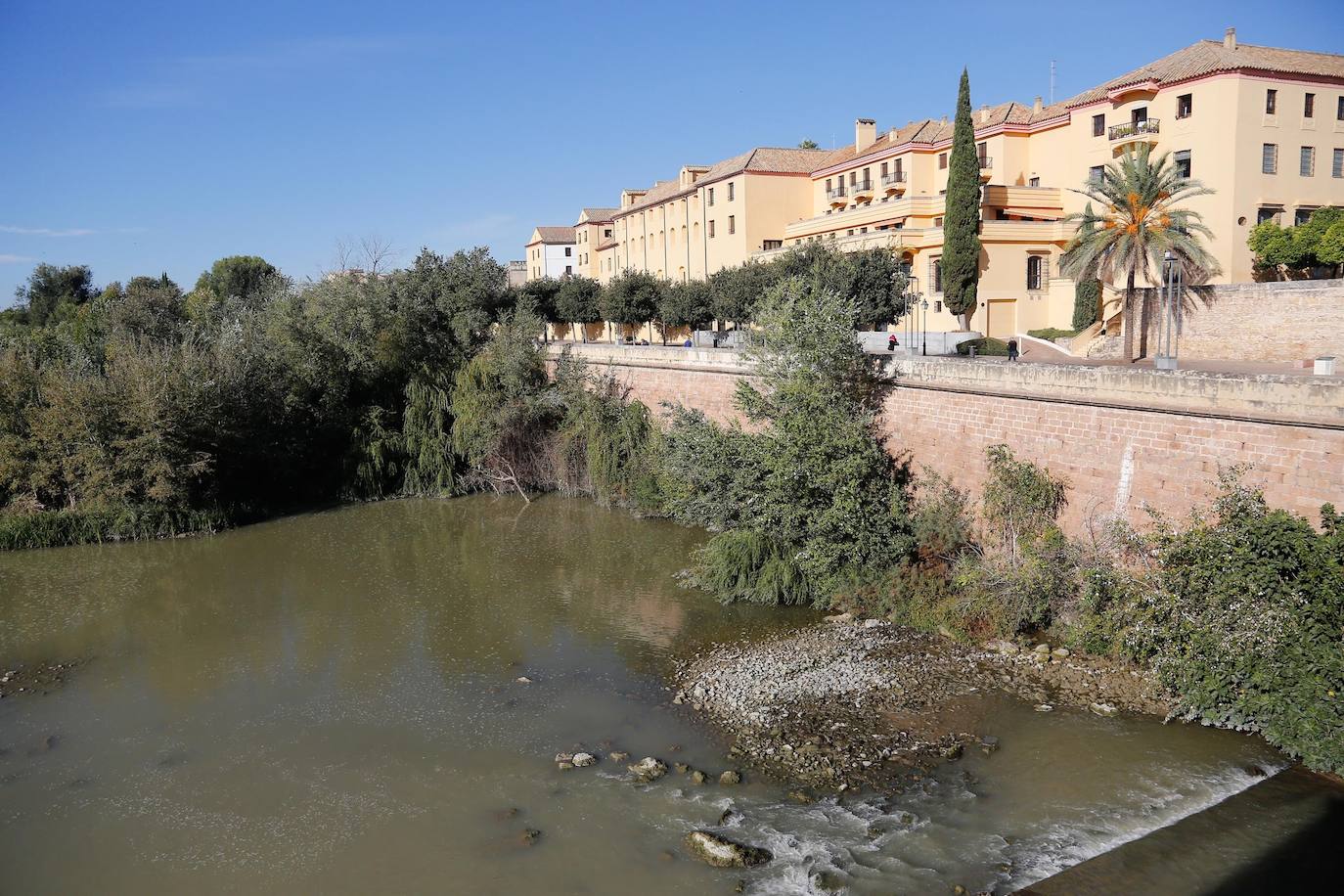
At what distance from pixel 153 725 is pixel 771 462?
1025 cm

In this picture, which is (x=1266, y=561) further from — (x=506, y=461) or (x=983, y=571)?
(x=506, y=461)

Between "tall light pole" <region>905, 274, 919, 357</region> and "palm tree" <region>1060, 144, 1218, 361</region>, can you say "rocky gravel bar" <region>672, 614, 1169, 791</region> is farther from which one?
"tall light pole" <region>905, 274, 919, 357</region>

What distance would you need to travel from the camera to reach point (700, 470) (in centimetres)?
1709

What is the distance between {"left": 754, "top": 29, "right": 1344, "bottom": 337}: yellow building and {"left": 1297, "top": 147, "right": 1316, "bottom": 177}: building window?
0.03 meters

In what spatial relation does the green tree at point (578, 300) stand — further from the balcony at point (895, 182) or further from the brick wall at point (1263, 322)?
the brick wall at point (1263, 322)

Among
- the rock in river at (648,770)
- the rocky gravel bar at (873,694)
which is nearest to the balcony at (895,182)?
the rocky gravel bar at (873,694)

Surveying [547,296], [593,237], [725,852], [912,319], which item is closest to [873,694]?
[725,852]

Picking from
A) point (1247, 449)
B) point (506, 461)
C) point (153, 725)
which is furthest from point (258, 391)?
point (1247, 449)

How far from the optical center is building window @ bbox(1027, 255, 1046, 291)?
98.1 feet

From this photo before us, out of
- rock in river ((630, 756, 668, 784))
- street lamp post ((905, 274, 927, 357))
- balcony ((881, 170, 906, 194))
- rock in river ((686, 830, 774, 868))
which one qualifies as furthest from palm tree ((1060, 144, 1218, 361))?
rock in river ((686, 830, 774, 868))

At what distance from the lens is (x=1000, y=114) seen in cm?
3447

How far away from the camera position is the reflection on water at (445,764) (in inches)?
344

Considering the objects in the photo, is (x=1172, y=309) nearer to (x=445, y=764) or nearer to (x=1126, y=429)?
(x=1126, y=429)

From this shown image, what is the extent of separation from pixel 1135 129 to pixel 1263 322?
10.0 m
